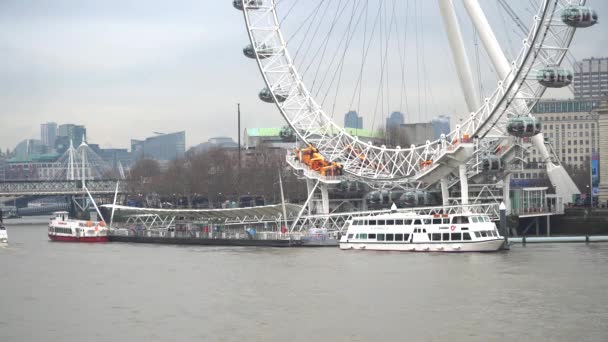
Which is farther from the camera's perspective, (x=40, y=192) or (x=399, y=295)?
(x=40, y=192)

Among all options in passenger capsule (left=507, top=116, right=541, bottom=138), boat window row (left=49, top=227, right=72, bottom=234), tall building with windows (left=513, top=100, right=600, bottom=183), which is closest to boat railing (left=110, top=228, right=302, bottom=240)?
boat window row (left=49, top=227, right=72, bottom=234)

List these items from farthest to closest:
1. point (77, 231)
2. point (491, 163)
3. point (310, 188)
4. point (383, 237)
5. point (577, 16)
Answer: point (77, 231), point (310, 188), point (491, 163), point (383, 237), point (577, 16)

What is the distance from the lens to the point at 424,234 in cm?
A: 5562

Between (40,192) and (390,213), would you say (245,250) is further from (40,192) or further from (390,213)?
(40,192)

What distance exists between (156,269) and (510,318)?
21.6 meters

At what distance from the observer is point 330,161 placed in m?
73.4

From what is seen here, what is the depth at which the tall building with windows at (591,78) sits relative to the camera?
178875mm

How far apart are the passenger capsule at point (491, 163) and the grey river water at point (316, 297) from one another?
7.38 meters

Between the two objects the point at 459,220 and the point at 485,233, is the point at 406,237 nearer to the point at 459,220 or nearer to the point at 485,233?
the point at 459,220

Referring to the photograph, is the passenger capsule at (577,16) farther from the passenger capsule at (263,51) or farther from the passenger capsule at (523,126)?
the passenger capsule at (263,51)

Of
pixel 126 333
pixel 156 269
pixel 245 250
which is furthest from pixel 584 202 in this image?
pixel 126 333

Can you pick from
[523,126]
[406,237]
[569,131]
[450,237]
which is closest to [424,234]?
[406,237]

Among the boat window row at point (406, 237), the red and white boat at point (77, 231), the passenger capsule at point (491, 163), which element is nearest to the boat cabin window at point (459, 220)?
the boat window row at point (406, 237)

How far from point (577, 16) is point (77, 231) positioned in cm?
3959
